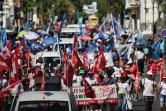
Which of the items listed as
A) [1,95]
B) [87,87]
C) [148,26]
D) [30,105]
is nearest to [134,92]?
[87,87]

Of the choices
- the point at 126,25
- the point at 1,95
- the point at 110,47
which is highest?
the point at 1,95

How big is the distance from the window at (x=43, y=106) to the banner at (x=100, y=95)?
538cm

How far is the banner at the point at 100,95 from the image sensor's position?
1927 cm

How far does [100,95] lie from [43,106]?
5775 mm

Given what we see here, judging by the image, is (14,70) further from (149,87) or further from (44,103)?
(44,103)

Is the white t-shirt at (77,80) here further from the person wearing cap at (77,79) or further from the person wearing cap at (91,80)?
the person wearing cap at (91,80)

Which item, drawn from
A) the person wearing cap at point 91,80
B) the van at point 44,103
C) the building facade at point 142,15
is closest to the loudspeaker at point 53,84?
the person wearing cap at point 91,80

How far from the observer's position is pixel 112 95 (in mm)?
19578

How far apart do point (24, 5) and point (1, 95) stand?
85.8m

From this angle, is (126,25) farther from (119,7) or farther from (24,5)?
(24,5)

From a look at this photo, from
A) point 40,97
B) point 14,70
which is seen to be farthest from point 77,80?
point 40,97

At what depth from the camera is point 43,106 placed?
45.2ft

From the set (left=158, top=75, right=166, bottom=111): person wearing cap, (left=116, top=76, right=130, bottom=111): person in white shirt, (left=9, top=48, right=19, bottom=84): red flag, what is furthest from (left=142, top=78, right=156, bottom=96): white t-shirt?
(left=9, top=48, right=19, bottom=84): red flag

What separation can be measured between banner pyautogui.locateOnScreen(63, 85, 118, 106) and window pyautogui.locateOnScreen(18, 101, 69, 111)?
538 cm
